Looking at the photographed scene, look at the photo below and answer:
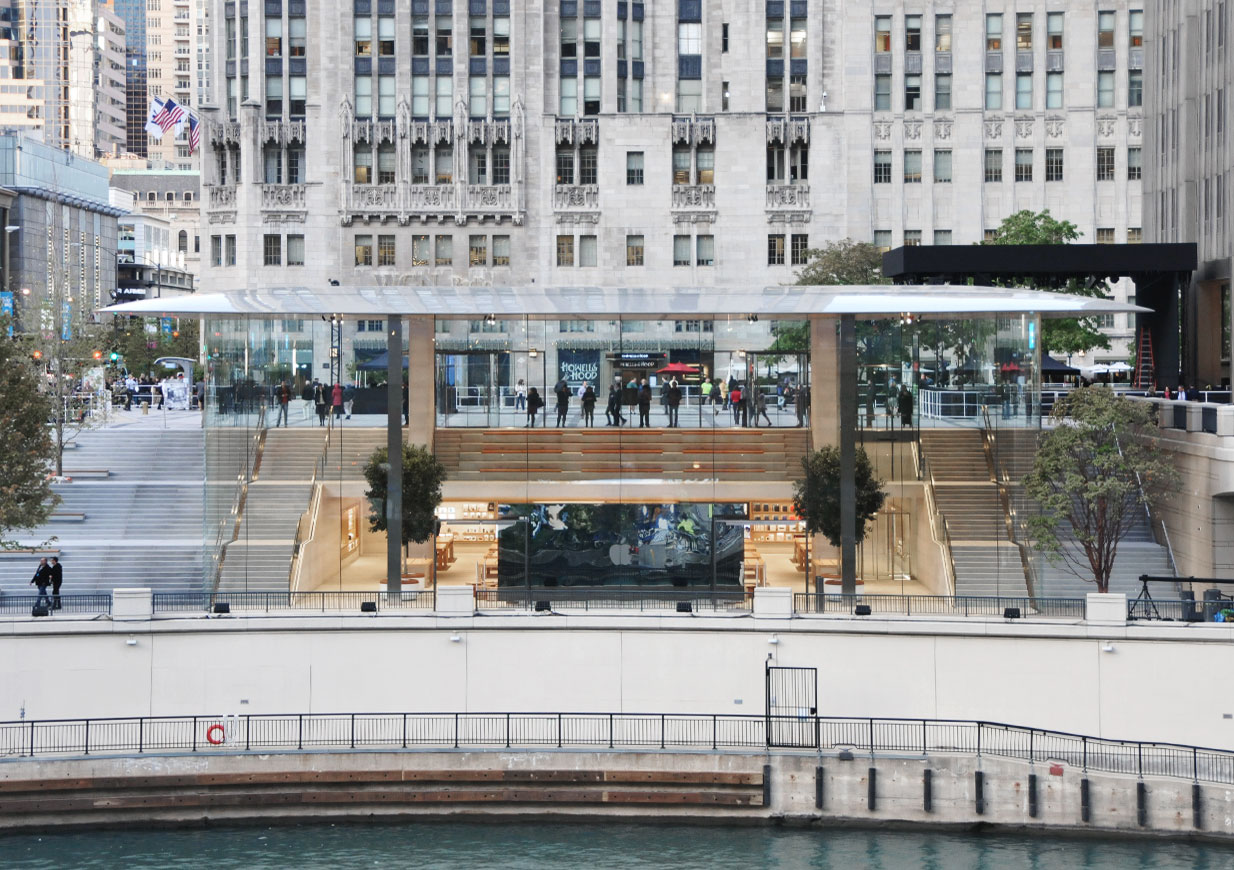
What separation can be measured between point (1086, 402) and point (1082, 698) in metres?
10.7

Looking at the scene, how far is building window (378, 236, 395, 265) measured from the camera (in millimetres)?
98312

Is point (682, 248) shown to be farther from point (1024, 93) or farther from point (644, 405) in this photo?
point (644, 405)

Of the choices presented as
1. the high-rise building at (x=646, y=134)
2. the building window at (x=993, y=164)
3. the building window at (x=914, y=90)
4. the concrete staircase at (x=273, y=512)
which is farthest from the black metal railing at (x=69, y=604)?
the building window at (x=993, y=164)

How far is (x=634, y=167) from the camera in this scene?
97.2m

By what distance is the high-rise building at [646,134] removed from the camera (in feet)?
315

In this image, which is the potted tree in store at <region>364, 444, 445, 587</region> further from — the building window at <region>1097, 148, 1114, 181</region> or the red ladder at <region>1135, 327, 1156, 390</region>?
the building window at <region>1097, 148, 1114, 181</region>

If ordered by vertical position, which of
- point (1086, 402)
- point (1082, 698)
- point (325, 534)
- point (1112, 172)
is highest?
point (1112, 172)

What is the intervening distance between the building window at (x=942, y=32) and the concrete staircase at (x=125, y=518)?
174 feet

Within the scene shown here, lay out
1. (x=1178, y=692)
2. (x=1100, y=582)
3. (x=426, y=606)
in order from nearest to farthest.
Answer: (x=1178, y=692) → (x=426, y=606) → (x=1100, y=582)

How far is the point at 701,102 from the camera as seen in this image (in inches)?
3873

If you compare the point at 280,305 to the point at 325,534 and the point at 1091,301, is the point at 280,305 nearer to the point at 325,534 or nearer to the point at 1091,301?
the point at 325,534

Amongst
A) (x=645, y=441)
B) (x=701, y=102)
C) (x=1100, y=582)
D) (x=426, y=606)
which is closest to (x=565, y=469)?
(x=645, y=441)

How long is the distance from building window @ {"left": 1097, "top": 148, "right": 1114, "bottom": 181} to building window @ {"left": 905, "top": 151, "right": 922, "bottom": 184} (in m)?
10.1

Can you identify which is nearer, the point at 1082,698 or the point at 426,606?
the point at 1082,698
